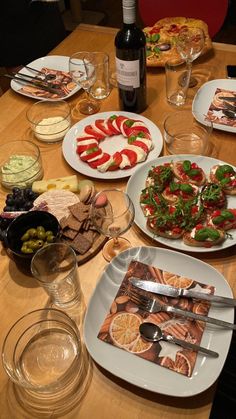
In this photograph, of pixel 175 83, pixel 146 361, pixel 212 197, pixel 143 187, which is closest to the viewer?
pixel 146 361

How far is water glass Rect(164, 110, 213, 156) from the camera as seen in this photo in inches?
47.2

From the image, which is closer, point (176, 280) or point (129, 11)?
point (176, 280)

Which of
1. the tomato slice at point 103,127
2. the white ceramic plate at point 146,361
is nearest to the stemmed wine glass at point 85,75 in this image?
the tomato slice at point 103,127

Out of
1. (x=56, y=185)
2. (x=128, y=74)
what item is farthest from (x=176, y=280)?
(x=128, y=74)

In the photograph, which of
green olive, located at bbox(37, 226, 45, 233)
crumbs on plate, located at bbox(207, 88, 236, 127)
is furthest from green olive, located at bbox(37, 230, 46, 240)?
crumbs on plate, located at bbox(207, 88, 236, 127)

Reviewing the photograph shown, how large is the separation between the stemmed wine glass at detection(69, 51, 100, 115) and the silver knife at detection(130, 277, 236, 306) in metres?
0.78

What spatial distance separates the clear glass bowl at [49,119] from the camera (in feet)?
4.26

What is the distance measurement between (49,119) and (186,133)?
496 millimetres

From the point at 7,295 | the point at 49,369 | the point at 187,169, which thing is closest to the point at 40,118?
the point at 187,169

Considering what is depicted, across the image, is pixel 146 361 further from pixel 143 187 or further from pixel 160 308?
pixel 143 187

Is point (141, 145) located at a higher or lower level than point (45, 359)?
higher

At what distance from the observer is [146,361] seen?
75 centimetres

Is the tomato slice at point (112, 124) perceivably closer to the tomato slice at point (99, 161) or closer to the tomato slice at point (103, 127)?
the tomato slice at point (103, 127)

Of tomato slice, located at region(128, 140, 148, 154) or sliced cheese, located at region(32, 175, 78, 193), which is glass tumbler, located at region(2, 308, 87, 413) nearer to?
sliced cheese, located at region(32, 175, 78, 193)
